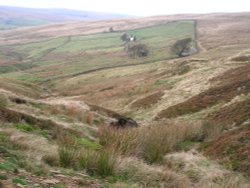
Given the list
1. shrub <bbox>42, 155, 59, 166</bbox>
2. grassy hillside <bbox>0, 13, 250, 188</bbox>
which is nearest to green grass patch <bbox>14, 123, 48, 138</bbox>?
grassy hillside <bbox>0, 13, 250, 188</bbox>

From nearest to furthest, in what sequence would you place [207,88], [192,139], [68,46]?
[192,139]
[207,88]
[68,46]

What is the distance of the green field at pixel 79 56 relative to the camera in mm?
125188

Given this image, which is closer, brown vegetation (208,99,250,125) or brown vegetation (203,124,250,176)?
brown vegetation (203,124,250,176)

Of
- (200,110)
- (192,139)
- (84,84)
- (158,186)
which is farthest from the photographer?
(84,84)

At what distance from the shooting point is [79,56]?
158m

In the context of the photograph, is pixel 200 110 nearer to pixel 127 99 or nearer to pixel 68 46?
pixel 127 99

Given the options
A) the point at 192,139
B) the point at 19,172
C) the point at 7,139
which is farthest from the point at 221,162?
the point at 19,172

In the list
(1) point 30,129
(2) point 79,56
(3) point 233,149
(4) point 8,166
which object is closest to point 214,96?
(3) point 233,149

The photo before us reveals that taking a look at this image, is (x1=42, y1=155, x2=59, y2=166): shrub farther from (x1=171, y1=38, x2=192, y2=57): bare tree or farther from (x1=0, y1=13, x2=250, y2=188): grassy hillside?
(x1=171, y1=38, x2=192, y2=57): bare tree

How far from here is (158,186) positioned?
12.8 meters

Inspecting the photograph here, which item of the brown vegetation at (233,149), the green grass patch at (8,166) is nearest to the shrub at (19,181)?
the green grass patch at (8,166)

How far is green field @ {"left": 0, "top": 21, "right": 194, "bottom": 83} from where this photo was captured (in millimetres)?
125188

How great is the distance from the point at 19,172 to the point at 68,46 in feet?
593

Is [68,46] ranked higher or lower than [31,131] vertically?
lower
